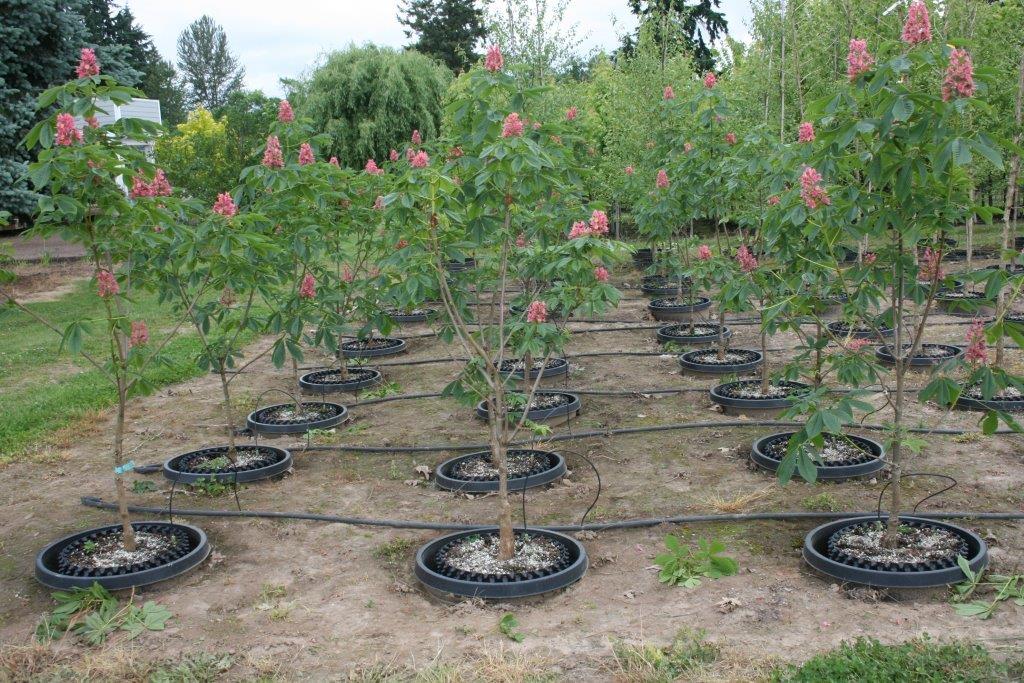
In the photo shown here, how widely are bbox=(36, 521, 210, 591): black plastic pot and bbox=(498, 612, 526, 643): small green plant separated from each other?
5.51ft

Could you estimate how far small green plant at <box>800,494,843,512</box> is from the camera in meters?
4.88

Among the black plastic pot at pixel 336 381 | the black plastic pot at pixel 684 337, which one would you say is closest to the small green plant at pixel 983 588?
the black plastic pot at pixel 684 337

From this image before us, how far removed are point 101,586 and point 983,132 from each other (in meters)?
4.26

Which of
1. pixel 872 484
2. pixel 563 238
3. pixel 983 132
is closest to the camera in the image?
pixel 983 132

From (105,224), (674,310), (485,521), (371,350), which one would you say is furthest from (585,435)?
(674,310)

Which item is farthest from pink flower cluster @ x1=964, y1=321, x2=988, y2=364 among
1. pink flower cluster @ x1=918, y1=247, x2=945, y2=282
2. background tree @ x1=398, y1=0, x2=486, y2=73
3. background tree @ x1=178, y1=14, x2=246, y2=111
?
background tree @ x1=178, y1=14, x2=246, y2=111

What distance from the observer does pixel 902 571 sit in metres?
3.85

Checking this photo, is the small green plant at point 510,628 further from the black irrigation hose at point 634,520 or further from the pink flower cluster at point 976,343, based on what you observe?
the pink flower cluster at point 976,343

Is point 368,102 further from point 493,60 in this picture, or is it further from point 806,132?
point 493,60

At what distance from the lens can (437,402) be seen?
7781mm

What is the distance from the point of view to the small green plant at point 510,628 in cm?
360

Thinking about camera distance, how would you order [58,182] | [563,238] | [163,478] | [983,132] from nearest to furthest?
[983,132], [58,182], [163,478], [563,238]

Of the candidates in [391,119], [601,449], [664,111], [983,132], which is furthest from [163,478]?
[391,119]

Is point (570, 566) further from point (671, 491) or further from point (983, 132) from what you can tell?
point (983, 132)
